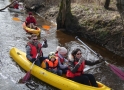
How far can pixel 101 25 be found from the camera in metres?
10.2

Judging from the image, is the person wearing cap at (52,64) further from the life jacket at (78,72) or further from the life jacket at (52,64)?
the life jacket at (78,72)

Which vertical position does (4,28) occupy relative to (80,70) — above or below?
below

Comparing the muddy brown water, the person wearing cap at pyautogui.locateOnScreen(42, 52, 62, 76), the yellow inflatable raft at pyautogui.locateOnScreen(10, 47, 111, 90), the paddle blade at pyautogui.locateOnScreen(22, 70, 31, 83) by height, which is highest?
the person wearing cap at pyautogui.locateOnScreen(42, 52, 62, 76)

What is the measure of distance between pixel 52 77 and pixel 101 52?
3671mm

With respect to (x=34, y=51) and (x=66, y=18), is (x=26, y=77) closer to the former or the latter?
(x=34, y=51)

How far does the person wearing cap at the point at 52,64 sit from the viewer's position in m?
6.11

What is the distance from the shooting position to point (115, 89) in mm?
6285

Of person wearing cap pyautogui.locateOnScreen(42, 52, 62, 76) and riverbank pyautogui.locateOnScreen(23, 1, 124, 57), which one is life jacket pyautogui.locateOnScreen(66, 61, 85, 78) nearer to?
person wearing cap pyautogui.locateOnScreen(42, 52, 62, 76)

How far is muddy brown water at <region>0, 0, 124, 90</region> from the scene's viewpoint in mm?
6391

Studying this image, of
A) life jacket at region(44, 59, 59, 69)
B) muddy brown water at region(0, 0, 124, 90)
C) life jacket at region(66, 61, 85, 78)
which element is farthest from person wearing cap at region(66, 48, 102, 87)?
muddy brown water at region(0, 0, 124, 90)

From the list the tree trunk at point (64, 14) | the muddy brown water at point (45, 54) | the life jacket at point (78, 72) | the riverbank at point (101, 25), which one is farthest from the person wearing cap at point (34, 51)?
the tree trunk at point (64, 14)

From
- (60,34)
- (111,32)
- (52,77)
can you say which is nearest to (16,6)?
(60,34)

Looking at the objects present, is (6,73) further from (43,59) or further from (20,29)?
(20,29)

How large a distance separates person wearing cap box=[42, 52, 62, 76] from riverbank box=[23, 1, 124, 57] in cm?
354
